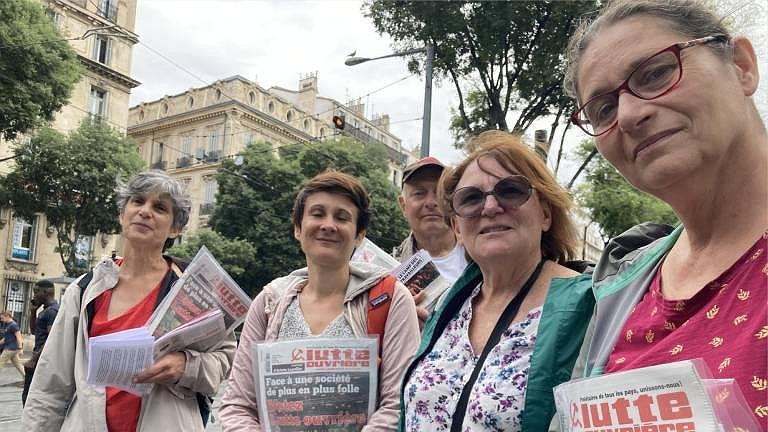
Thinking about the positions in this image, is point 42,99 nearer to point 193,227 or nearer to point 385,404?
point 385,404

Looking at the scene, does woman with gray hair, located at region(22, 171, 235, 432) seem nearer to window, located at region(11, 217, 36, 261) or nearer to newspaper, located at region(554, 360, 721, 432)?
newspaper, located at region(554, 360, 721, 432)

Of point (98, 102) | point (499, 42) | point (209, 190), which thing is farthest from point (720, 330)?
point (209, 190)

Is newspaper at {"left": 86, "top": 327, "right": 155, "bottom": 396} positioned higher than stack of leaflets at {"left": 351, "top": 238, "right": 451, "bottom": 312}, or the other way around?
stack of leaflets at {"left": 351, "top": 238, "right": 451, "bottom": 312}

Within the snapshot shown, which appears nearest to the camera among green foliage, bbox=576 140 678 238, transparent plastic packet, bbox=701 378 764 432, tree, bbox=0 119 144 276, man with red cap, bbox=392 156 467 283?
transparent plastic packet, bbox=701 378 764 432

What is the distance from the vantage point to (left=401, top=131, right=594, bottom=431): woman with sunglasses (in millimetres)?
1621

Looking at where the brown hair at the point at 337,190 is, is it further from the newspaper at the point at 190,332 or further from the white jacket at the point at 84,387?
the white jacket at the point at 84,387

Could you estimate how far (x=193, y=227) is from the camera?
46375 mm

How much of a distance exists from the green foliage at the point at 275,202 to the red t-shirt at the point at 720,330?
90.6 feet

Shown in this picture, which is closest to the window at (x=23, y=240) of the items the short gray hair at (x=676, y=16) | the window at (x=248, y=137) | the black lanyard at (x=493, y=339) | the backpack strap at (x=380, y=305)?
the window at (x=248, y=137)

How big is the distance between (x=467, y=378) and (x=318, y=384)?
2.04 feet

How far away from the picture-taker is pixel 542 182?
2084 millimetres

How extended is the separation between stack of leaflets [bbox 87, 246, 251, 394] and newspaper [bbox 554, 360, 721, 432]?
186 cm

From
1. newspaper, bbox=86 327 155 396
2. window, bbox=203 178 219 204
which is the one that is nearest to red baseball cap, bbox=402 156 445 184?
newspaper, bbox=86 327 155 396

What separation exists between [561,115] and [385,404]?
11202mm
